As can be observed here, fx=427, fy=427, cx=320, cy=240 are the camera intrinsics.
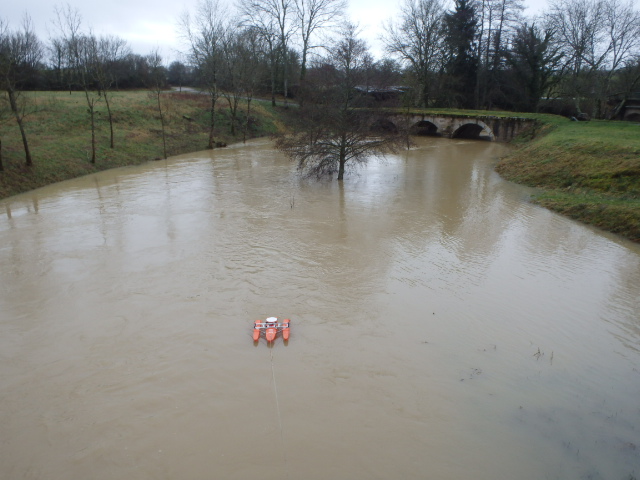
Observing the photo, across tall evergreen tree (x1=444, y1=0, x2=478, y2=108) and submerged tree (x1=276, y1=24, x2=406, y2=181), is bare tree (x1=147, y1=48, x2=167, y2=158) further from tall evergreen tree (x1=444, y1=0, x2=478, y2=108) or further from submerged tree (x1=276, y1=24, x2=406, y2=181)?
tall evergreen tree (x1=444, y1=0, x2=478, y2=108)

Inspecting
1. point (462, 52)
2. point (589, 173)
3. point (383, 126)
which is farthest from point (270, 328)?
point (462, 52)

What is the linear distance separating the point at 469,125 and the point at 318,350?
33935 mm

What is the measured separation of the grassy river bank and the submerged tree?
A: 7000 millimetres

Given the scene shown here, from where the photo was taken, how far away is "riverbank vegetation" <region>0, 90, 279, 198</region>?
63.0 feet

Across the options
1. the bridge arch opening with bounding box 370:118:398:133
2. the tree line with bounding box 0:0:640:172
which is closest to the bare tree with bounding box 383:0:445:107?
the tree line with bounding box 0:0:640:172

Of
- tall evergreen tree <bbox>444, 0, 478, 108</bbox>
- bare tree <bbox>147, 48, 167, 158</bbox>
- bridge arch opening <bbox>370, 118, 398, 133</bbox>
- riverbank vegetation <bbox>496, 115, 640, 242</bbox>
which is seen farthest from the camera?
tall evergreen tree <bbox>444, 0, 478, 108</bbox>

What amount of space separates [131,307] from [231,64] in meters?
30.6

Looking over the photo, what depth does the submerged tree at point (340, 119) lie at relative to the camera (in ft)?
53.7

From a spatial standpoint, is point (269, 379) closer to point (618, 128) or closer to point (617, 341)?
point (617, 341)

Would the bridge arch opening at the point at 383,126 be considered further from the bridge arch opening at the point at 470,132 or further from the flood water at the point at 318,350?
the bridge arch opening at the point at 470,132

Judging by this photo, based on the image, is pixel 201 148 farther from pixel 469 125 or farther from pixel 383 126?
pixel 469 125

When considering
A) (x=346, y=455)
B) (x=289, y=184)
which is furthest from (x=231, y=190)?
(x=346, y=455)

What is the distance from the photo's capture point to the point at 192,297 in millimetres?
8445

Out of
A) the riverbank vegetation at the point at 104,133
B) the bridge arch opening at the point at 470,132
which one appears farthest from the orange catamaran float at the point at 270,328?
the bridge arch opening at the point at 470,132
